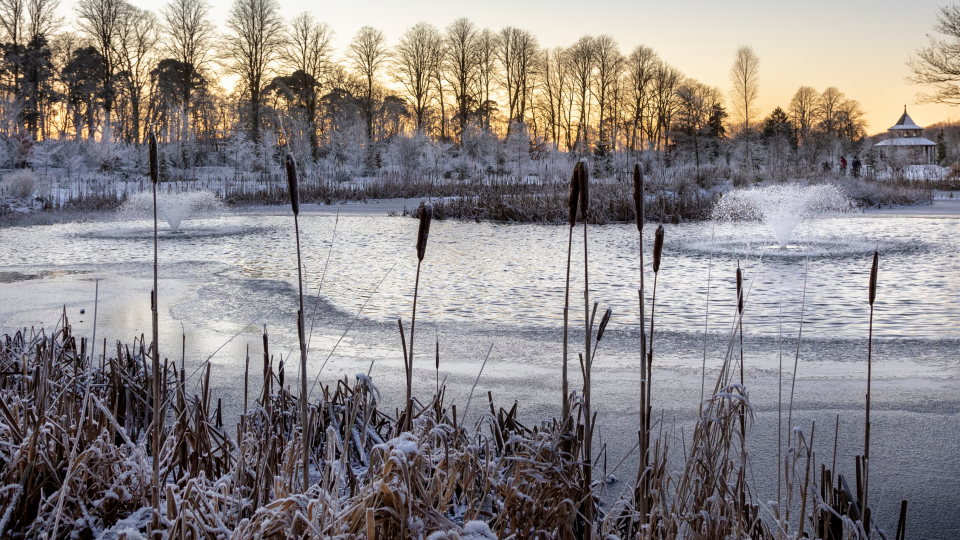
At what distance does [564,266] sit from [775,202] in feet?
29.5

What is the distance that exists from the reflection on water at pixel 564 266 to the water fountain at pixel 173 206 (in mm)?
432

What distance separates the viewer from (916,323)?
17.7ft

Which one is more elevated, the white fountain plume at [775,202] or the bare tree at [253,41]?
the bare tree at [253,41]

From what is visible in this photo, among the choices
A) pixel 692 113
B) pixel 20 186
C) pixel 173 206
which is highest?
pixel 692 113

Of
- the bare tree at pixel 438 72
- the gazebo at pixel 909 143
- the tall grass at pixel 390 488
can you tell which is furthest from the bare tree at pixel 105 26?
the gazebo at pixel 909 143

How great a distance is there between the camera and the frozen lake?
3.14 meters

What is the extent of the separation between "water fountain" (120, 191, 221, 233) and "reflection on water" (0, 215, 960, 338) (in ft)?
1.42

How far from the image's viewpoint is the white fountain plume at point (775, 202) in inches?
610

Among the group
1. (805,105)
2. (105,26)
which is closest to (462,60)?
(105,26)

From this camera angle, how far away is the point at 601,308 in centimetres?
606

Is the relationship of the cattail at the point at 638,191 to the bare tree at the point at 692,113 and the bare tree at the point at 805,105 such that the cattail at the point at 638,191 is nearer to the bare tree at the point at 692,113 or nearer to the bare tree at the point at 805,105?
the bare tree at the point at 692,113

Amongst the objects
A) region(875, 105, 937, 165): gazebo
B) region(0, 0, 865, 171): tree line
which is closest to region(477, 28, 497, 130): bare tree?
region(0, 0, 865, 171): tree line

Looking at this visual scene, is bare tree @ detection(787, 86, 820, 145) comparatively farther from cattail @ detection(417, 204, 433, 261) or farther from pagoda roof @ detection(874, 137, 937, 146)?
cattail @ detection(417, 204, 433, 261)

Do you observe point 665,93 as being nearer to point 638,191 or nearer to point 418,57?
point 418,57
